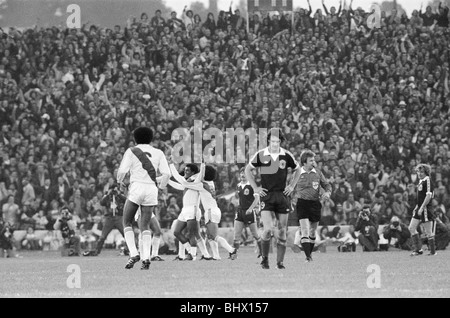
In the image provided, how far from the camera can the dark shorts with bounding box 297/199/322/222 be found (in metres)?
22.5

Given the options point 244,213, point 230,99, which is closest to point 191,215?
point 244,213

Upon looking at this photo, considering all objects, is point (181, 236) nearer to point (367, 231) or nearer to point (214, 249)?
point (214, 249)

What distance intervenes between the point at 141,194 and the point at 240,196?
7490mm

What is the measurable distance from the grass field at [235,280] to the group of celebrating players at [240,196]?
0.64 meters

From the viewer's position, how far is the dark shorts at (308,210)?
22.5m

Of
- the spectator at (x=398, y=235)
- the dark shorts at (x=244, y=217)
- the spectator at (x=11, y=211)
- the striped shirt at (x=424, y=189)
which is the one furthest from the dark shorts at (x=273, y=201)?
the spectator at (x=11, y=211)

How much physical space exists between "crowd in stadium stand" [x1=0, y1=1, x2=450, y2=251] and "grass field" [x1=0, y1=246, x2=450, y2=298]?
9.53 meters

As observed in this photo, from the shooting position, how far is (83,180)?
32.6 m

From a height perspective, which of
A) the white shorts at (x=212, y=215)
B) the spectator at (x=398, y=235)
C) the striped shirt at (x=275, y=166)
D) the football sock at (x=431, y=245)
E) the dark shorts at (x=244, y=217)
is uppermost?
the striped shirt at (x=275, y=166)

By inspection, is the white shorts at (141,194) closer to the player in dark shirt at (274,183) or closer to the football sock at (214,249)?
the player in dark shirt at (274,183)

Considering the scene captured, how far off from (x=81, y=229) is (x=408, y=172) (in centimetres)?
1014

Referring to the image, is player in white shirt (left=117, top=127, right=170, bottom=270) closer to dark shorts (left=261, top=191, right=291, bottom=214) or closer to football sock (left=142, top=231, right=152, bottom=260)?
football sock (left=142, top=231, right=152, bottom=260)

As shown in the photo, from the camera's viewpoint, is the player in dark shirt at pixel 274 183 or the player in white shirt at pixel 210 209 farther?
the player in white shirt at pixel 210 209

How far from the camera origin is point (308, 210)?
2250cm
